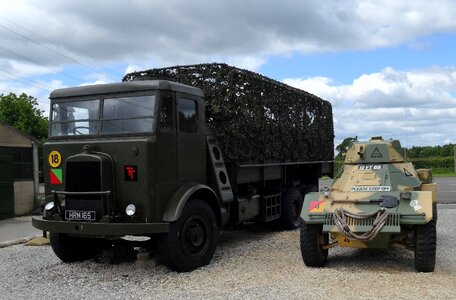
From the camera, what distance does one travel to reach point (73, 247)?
850 centimetres

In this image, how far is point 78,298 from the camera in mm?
6414

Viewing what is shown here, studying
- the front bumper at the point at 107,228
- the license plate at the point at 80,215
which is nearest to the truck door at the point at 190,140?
the front bumper at the point at 107,228

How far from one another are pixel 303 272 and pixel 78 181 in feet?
11.1

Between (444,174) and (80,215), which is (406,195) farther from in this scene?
(444,174)

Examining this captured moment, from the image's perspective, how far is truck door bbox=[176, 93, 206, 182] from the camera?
312 inches

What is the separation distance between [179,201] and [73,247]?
2190 mm

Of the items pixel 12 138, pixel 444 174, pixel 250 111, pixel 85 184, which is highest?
pixel 250 111

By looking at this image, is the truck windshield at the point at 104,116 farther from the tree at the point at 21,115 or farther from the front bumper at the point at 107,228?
the tree at the point at 21,115

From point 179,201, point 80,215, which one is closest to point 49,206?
point 80,215

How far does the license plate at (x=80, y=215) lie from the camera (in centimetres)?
733

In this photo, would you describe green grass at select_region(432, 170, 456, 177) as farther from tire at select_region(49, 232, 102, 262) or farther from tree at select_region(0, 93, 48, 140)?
tire at select_region(49, 232, 102, 262)

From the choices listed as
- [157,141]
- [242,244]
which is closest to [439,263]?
[242,244]

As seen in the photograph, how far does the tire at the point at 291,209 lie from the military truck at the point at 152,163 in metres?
2.05

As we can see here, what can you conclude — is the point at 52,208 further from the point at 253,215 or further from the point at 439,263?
the point at 439,263
